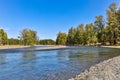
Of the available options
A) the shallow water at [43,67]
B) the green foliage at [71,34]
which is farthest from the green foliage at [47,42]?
the shallow water at [43,67]

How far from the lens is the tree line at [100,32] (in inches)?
2671

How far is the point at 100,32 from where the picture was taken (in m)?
84.4

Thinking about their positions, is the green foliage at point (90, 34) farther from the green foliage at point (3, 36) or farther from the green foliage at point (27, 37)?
the green foliage at point (3, 36)

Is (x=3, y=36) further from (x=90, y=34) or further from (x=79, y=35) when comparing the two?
(x=90, y=34)

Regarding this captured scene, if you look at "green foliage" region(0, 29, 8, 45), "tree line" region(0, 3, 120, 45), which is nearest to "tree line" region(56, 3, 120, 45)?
"tree line" region(0, 3, 120, 45)

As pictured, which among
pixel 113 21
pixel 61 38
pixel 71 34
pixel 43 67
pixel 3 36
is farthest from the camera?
pixel 61 38

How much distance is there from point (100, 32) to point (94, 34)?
22.1ft

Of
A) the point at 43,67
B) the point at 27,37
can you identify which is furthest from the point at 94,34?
the point at 43,67

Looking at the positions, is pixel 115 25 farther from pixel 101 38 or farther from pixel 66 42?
pixel 66 42

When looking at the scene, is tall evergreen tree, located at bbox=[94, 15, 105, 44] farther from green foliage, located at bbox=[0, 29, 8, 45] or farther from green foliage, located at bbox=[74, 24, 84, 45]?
green foliage, located at bbox=[0, 29, 8, 45]

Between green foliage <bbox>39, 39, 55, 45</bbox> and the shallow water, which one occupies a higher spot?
green foliage <bbox>39, 39, 55, 45</bbox>

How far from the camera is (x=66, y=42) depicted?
423ft

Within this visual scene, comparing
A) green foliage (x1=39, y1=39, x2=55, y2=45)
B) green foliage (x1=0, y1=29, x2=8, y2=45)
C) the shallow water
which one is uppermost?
green foliage (x1=0, y1=29, x2=8, y2=45)

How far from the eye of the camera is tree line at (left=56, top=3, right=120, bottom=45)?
223 feet
